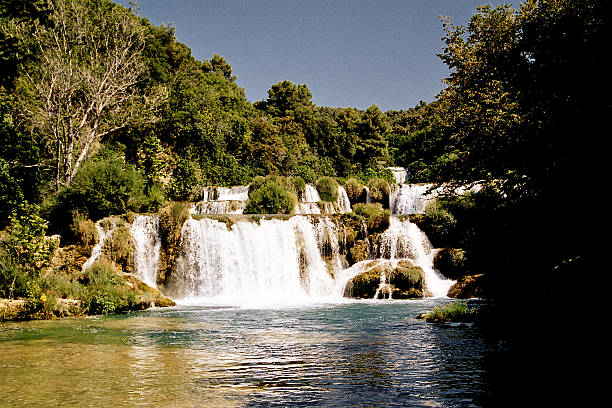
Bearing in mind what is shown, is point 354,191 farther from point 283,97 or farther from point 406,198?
point 283,97

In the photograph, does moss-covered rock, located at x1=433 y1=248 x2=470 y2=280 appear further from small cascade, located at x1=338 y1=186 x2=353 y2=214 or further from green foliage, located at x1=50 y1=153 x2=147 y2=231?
green foliage, located at x1=50 y1=153 x2=147 y2=231

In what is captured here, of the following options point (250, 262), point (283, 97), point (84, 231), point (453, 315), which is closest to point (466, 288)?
point (453, 315)

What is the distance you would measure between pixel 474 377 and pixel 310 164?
40.7 meters

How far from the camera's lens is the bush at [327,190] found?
106ft

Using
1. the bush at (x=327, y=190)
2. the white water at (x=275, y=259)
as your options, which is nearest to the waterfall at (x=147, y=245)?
the white water at (x=275, y=259)

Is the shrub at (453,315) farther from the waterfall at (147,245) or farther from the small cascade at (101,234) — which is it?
the small cascade at (101,234)

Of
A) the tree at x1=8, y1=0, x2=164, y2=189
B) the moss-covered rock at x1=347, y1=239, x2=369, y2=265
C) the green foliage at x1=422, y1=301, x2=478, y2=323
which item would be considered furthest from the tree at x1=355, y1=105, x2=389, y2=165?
the green foliage at x1=422, y1=301, x2=478, y2=323

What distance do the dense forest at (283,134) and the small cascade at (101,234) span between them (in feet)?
2.48

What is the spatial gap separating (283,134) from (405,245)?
30488 millimetres

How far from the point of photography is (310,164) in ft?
150

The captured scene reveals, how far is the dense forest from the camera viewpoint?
502 centimetres

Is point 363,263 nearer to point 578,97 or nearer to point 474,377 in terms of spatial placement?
point 474,377

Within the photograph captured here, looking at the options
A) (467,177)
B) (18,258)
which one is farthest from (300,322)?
(18,258)

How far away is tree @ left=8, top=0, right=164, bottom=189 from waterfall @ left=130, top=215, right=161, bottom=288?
553 centimetres
